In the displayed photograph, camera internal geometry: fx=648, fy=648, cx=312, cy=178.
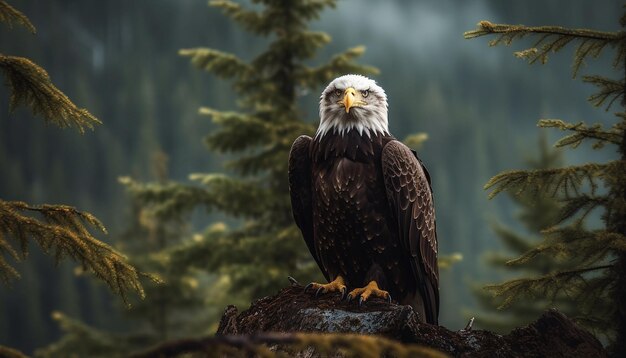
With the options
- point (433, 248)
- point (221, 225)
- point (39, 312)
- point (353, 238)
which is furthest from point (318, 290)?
point (39, 312)

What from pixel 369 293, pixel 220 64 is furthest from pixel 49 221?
pixel 220 64

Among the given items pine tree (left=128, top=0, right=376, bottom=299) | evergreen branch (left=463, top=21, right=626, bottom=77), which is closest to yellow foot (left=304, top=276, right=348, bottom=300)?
evergreen branch (left=463, top=21, right=626, bottom=77)

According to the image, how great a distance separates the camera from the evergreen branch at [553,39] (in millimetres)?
4949

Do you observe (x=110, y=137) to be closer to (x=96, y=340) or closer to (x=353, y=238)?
(x=96, y=340)

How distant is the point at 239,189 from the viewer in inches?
491

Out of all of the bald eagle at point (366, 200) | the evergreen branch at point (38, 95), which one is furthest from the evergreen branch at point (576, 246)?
the evergreen branch at point (38, 95)

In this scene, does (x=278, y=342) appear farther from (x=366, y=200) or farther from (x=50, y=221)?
(x=366, y=200)

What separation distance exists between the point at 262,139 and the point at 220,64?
5.93 feet

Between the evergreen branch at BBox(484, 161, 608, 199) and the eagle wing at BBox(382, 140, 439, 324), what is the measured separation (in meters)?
0.66

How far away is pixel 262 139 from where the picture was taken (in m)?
12.9

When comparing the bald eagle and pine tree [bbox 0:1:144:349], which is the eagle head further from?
pine tree [bbox 0:1:144:349]

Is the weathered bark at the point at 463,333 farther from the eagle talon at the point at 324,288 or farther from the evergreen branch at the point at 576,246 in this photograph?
→ the evergreen branch at the point at 576,246

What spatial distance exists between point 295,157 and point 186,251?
769cm

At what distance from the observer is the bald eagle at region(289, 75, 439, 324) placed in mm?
5309
